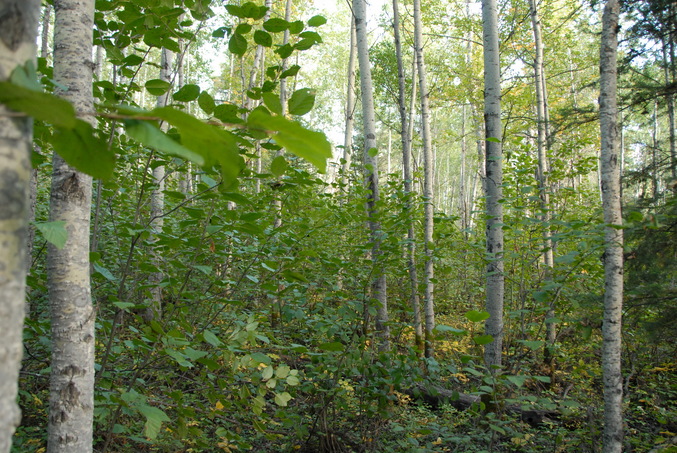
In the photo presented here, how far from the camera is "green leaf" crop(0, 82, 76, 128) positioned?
0.33m

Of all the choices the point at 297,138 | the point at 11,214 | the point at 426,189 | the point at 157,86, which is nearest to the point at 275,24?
the point at 157,86

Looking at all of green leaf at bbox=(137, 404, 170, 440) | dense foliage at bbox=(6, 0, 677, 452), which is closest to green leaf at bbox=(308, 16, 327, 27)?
dense foliage at bbox=(6, 0, 677, 452)

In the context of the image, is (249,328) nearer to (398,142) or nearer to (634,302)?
(634,302)

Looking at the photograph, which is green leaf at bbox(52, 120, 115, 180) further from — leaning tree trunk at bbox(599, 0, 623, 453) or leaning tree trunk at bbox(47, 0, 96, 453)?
leaning tree trunk at bbox(599, 0, 623, 453)

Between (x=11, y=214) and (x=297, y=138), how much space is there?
275 millimetres

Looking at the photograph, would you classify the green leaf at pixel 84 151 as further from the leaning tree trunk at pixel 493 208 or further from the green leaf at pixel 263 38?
the leaning tree trunk at pixel 493 208

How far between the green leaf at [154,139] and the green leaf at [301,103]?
2.28ft

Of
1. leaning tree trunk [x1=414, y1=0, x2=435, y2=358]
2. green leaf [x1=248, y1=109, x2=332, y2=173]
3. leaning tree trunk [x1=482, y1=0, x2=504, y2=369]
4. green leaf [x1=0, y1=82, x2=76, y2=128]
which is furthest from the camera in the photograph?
leaning tree trunk [x1=414, y1=0, x2=435, y2=358]

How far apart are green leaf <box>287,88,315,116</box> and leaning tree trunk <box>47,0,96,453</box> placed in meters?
0.62

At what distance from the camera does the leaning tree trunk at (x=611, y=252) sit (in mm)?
3344

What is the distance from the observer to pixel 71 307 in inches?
46.0

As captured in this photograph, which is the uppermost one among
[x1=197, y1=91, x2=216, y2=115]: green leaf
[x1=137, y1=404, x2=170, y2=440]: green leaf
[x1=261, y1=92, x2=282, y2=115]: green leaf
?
[x1=197, y1=91, x2=216, y2=115]: green leaf

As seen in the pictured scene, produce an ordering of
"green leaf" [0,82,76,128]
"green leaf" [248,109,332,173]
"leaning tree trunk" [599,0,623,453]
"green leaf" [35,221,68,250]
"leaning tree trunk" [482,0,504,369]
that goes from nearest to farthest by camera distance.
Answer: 1. "green leaf" [0,82,76,128]
2. "green leaf" [248,109,332,173]
3. "green leaf" [35,221,68,250]
4. "leaning tree trunk" [599,0,623,453]
5. "leaning tree trunk" [482,0,504,369]

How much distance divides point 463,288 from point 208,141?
36.5 ft
